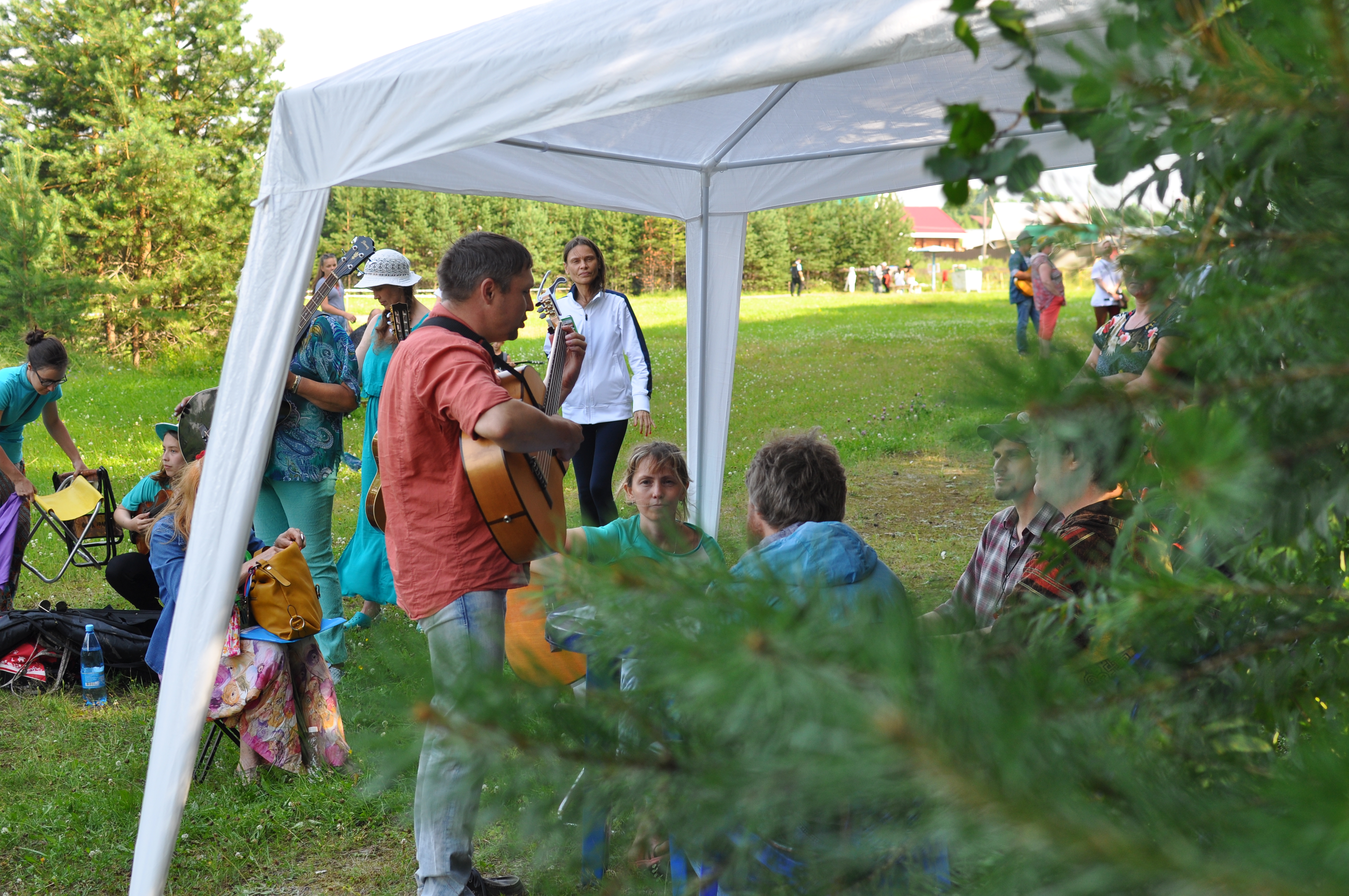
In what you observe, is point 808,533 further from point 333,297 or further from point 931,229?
point 931,229

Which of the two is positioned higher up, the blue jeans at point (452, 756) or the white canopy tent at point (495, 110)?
the white canopy tent at point (495, 110)

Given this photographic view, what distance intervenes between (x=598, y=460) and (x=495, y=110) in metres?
3.06

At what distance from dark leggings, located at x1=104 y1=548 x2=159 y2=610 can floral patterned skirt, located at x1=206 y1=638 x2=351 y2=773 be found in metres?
1.58

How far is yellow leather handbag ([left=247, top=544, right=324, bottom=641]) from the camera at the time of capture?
3.52 m

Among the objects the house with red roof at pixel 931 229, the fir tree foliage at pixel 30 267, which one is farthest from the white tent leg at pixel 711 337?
the house with red roof at pixel 931 229

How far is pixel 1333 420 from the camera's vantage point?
595 millimetres

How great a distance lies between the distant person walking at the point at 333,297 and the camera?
4988 mm

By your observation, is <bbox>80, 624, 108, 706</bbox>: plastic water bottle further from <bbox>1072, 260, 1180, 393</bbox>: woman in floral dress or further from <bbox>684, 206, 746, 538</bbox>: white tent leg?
<bbox>1072, 260, 1180, 393</bbox>: woman in floral dress

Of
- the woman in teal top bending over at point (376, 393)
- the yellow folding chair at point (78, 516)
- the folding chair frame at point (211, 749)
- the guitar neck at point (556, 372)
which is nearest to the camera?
the folding chair frame at point (211, 749)

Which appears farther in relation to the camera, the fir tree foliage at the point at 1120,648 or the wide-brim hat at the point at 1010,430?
the wide-brim hat at the point at 1010,430

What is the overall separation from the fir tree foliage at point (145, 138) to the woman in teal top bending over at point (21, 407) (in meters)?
10.5

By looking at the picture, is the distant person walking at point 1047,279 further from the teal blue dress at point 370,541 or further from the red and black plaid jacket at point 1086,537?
the teal blue dress at point 370,541

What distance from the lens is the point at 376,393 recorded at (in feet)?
15.6

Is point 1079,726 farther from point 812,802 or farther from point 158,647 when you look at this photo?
point 158,647
